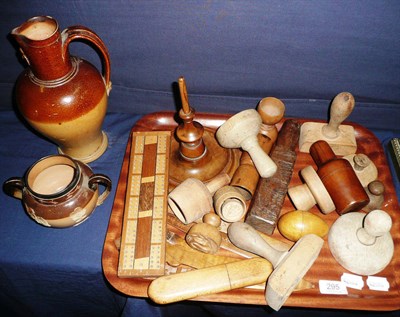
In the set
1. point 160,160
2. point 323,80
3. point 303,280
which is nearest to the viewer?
point 303,280

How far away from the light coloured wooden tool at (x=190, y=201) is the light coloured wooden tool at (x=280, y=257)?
8cm

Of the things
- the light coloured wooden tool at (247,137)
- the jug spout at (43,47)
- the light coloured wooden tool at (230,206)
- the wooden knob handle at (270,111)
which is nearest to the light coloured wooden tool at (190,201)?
the light coloured wooden tool at (230,206)

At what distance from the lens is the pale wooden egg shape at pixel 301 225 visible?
728 mm

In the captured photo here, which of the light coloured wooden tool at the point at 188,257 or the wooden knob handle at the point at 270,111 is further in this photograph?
the wooden knob handle at the point at 270,111

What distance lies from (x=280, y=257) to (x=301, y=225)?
0.09 meters

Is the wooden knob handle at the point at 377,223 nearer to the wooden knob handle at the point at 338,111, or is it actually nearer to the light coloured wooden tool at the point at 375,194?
the light coloured wooden tool at the point at 375,194

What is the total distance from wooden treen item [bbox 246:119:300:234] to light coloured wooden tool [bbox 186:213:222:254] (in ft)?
0.29

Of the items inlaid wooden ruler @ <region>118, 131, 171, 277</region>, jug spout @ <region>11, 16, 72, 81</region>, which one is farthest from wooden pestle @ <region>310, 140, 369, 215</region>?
jug spout @ <region>11, 16, 72, 81</region>

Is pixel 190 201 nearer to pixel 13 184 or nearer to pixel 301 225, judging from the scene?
pixel 301 225

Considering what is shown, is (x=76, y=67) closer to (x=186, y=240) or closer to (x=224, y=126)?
(x=224, y=126)

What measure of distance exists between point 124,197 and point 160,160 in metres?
0.14

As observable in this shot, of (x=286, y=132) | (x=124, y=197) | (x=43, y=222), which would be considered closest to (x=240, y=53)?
(x=286, y=132)

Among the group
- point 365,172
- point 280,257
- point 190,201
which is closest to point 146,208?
point 190,201

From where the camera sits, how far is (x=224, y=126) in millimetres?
771
